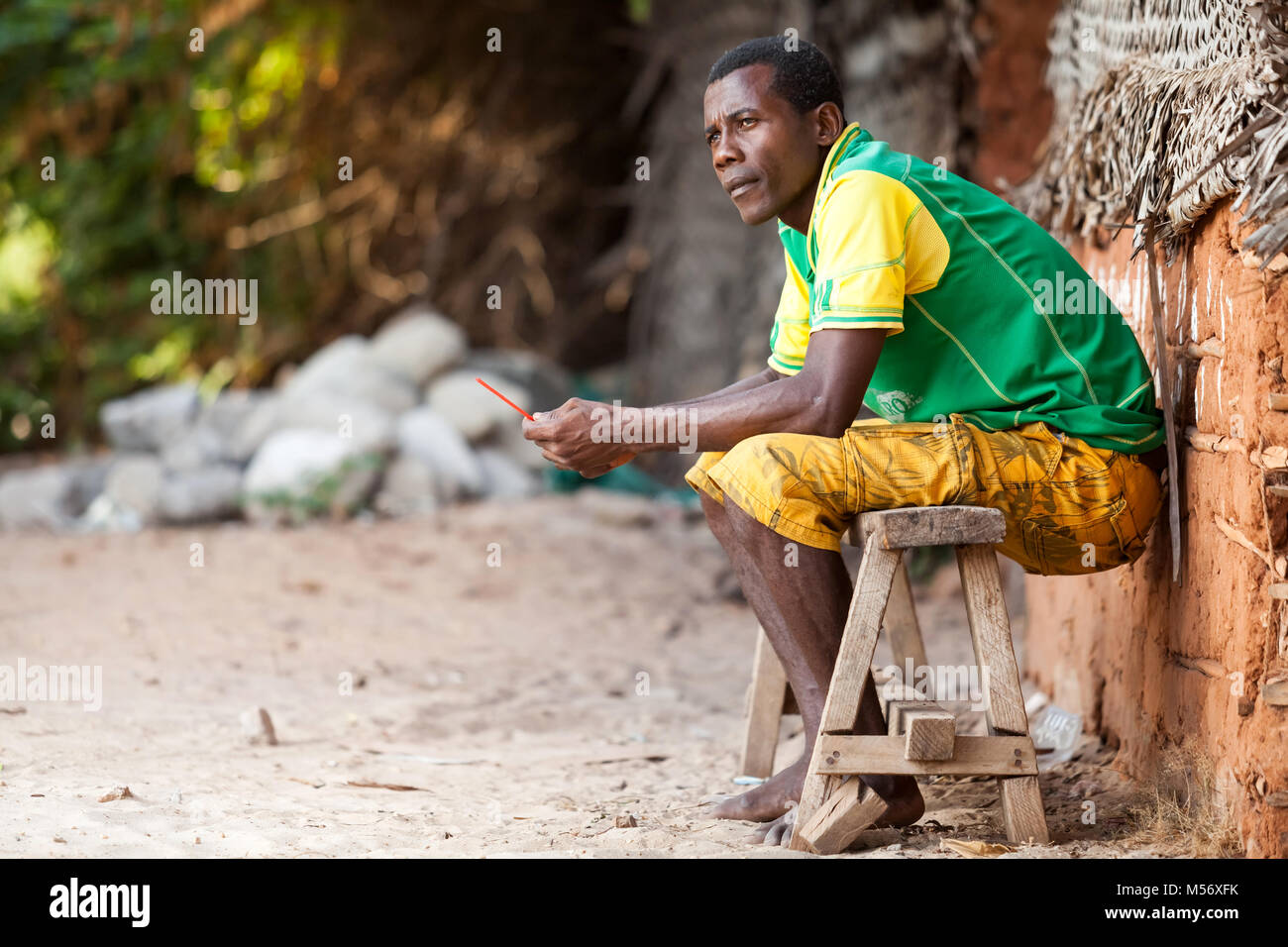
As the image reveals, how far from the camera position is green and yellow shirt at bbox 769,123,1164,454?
257 cm

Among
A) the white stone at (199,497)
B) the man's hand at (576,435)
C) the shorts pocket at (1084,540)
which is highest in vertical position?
the man's hand at (576,435)

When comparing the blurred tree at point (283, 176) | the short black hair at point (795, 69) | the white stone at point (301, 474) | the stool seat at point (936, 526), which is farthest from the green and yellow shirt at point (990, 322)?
the blurred tree at point (283, 176)

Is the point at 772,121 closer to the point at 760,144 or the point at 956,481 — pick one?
the point at 760,144

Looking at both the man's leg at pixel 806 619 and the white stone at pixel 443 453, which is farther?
the white stone at pixel 443 453

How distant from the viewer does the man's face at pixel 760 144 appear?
264cm

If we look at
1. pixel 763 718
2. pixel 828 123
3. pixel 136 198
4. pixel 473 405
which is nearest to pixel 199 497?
pixel 473 405

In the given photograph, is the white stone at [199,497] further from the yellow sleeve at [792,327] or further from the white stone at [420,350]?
the yellow sleeve at [792,327]

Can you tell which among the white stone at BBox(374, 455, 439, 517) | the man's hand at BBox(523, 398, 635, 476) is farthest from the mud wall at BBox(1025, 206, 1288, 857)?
the white stone at BBox(374, 455, 439, 517)

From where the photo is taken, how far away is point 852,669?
242cm

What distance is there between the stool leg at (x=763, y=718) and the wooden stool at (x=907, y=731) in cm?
71

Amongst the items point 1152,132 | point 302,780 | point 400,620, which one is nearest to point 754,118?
point 1152,132

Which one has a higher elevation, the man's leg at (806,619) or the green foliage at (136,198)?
the green foliage at (136,198)

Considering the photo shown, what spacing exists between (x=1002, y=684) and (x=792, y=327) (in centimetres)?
97

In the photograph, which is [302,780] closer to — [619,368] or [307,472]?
[307,472]
